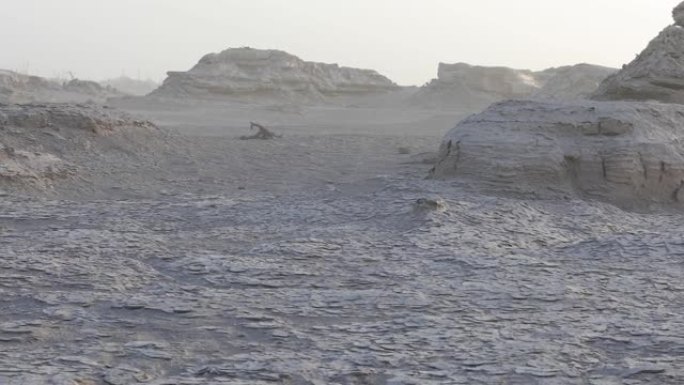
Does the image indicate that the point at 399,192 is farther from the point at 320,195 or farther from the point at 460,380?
the point at 460,380

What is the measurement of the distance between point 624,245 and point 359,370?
10.5 ft

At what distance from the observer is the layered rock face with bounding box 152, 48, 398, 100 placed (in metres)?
30.1

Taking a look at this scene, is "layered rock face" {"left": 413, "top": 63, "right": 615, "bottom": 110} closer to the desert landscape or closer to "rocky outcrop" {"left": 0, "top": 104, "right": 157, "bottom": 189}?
the desert landscape

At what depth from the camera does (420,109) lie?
30094 mm

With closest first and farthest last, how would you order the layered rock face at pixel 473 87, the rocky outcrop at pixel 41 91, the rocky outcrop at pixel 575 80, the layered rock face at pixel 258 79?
the rocky outcrop at pixel 575 80, the rocky outcrop at pixel 41 91, the layered rock face at pixel 258 79, the layered rock face at pixel 473 87

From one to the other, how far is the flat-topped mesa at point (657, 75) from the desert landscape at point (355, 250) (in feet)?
0.08

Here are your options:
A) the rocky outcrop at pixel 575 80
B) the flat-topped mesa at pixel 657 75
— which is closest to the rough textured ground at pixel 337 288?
the flat-topped mesa at pixel 657 75

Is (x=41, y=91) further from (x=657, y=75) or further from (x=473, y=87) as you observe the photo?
(x=657, y=75)

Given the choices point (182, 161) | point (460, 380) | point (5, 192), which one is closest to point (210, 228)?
point (5, 192)

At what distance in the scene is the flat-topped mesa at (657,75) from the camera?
36.7ft

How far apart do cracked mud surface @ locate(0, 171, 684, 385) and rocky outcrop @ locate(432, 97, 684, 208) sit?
0.51 meters

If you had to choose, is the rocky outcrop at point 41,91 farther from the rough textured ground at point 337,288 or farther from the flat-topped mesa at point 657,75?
the rough textured ground at point 337,288

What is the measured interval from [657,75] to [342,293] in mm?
7164

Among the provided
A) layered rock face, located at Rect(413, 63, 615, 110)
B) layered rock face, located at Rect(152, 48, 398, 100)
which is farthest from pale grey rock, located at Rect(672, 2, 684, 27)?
layered rock face, located at Rect(152, 48, 398, 100)
